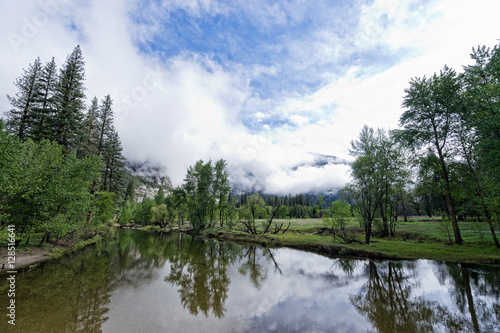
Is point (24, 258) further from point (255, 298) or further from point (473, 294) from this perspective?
point (473, 294)

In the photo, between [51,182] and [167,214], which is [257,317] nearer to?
[51,182]

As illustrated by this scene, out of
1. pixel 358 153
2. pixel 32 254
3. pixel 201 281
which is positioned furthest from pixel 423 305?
pixel 32 254

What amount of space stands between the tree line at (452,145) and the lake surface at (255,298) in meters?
8.00

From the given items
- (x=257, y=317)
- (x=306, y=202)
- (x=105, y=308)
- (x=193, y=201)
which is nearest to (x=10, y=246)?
(x=105, y=308)

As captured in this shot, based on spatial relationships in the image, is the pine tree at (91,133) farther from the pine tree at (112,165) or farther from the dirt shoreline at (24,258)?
the dirt shoreline at (24,258)

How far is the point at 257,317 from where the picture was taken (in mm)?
8539

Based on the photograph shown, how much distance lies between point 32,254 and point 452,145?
134 feet

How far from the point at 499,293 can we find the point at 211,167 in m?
43.3

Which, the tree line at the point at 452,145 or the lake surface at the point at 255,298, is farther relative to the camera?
the tree line at the point at 452,145

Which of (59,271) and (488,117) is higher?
(488,117)

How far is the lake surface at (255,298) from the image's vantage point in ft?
25.0

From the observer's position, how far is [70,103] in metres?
27.1

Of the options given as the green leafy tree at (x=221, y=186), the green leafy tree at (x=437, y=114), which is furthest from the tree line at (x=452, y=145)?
the green leafy tree at (x=221, y=186)

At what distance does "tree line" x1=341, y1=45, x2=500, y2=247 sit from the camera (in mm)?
15844
